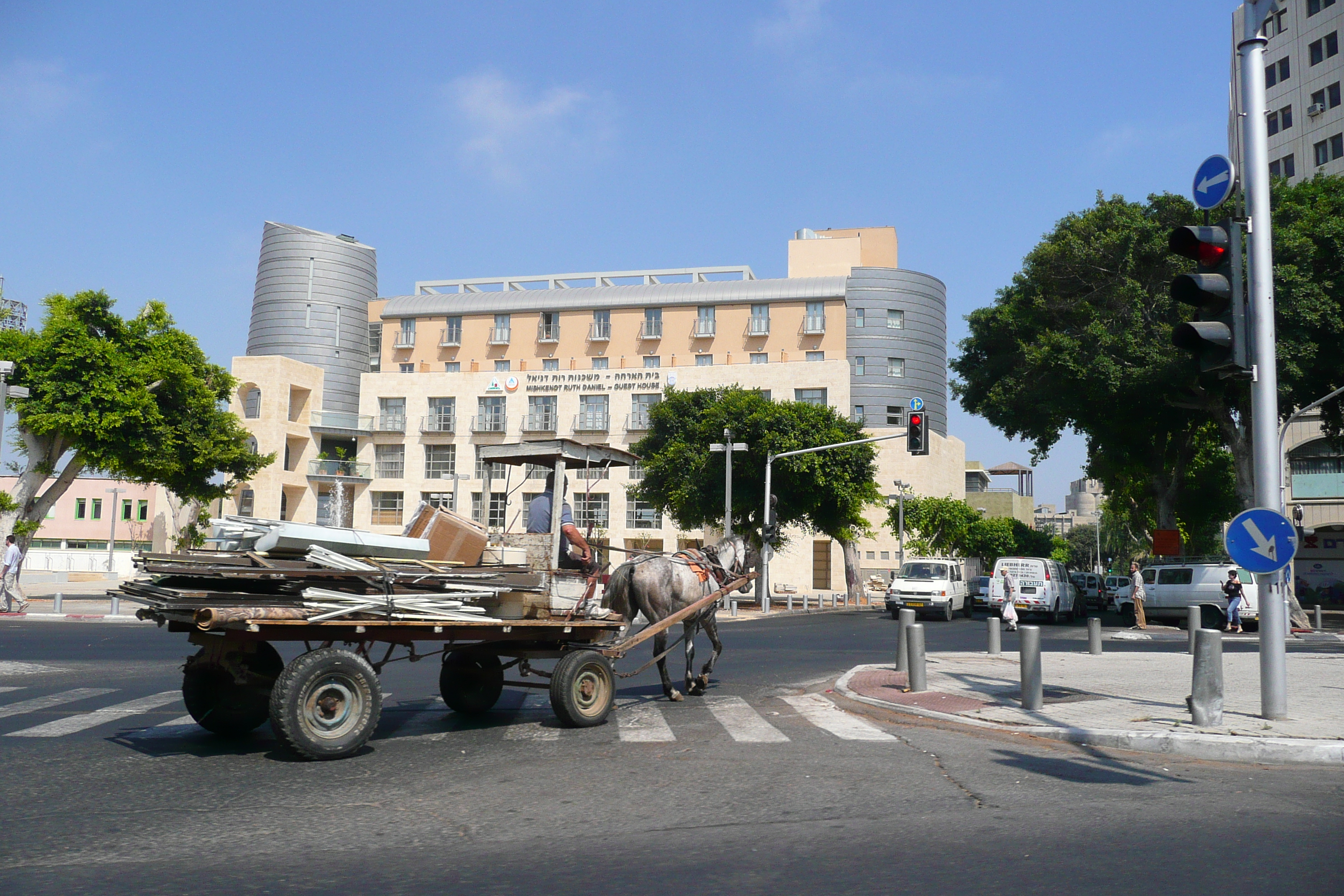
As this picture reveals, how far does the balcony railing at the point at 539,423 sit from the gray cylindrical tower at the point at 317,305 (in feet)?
82.9

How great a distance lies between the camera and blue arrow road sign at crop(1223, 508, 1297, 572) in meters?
8.77

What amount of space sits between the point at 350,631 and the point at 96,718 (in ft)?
12.7

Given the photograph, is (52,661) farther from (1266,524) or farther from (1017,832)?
(1266,524)

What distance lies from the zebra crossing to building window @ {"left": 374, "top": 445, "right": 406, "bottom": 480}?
59.9 meters

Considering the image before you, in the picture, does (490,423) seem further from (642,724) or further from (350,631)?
(350,631)

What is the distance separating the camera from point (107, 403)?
31266 millimetres

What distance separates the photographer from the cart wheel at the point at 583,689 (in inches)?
366

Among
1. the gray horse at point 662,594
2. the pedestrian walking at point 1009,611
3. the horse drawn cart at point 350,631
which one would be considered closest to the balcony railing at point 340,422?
the pedestrian walking at point 1009,611

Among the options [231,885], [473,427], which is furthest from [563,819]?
[473,427]

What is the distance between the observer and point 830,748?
8.67 m

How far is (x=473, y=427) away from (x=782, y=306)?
76.7 ft

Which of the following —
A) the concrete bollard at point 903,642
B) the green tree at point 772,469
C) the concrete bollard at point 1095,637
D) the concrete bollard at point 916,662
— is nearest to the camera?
the concrete bollard at point 916,662

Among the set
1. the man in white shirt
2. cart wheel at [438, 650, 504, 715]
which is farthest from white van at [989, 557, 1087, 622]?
the man in white shirt

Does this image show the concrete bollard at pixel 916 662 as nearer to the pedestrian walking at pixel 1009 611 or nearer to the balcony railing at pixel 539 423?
the pedestrian walking at pixel 1009 611
